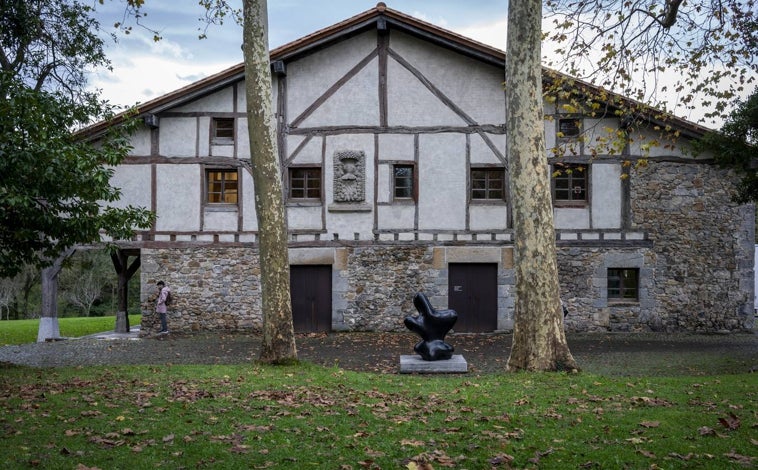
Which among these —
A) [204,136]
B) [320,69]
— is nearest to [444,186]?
[320,69]

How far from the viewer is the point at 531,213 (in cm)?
948

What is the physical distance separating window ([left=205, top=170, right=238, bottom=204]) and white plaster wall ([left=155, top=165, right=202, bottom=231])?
31cm

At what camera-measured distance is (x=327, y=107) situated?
1794 cm

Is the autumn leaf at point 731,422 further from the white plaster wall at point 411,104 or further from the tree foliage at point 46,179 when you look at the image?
the white plaster wall at point 411,104

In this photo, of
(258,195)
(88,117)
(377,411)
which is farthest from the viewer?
(88,117)

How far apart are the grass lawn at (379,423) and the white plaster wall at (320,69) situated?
10.3m

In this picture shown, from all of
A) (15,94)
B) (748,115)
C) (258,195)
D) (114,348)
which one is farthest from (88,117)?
(748,115)

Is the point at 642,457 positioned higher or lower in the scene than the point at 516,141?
lower

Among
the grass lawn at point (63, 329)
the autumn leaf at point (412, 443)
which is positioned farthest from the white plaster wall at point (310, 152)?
the autumn leaf at point (412, 443)

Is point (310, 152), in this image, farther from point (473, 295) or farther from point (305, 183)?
point (473, 295)

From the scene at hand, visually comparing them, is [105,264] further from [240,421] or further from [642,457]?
[642,457]

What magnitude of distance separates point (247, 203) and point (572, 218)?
8281mm

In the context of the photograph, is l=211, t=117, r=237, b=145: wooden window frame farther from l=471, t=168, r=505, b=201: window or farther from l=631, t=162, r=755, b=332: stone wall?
l=631, t=162, r=755, b=332: stone wall

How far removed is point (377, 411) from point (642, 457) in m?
2.63
